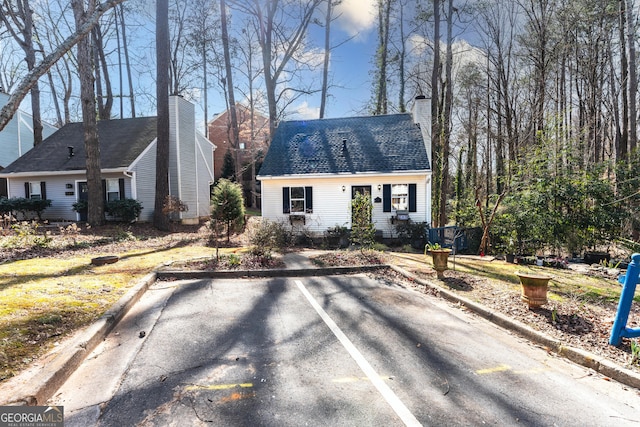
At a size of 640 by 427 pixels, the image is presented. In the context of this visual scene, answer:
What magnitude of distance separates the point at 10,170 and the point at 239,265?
19266 millimetres

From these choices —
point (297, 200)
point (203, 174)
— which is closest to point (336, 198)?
point (297, 200)

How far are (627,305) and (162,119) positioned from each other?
56.7ft

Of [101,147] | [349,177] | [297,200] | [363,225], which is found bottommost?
[363,225]

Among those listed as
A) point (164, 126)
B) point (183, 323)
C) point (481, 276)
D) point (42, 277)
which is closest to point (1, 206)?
point (164, 126)

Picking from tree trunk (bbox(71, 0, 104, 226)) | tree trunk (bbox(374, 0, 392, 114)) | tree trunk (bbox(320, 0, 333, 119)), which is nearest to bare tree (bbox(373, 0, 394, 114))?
tree trunk (bbox(374, 0, 392, 114))

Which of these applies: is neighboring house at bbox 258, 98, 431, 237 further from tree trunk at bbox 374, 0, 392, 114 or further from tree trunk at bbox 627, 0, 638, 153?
tree trunk at bbox 627, 0, 638, 153

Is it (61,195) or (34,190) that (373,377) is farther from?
(34,190)

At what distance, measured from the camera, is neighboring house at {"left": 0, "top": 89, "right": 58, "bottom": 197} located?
22344mm

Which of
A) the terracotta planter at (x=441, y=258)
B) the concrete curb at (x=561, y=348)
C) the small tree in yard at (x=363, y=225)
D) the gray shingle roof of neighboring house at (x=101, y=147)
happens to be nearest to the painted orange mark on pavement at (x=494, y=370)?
the concrete curb at (x=561, y=348)

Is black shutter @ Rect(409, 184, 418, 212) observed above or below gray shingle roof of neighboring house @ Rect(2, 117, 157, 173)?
below

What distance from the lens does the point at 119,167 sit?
15.7 meters

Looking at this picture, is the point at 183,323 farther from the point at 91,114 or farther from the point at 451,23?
the point at 451,23

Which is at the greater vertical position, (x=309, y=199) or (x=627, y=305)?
(x=309, y=199)

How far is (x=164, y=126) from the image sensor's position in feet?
49.5
